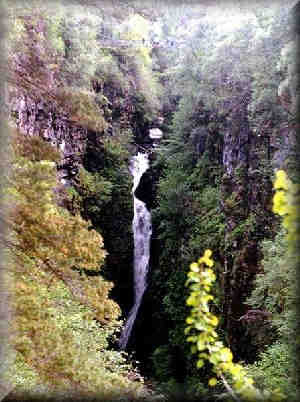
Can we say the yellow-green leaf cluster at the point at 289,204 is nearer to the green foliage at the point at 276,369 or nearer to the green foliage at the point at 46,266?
the green foliage at the point at 46,266

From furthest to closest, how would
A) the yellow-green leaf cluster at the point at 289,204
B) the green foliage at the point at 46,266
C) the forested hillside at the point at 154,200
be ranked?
1. the forested hillside at the point at 154,200
2. the green foliage at the point at 46,266
3. the yellow-green leaf cluster at the point at 289,204

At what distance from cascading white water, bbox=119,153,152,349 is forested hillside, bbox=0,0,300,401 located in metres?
0.15

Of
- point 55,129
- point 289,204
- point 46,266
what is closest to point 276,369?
point 46,266

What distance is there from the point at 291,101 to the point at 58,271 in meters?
3.31

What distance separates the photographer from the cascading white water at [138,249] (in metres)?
7.91

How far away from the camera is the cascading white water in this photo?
791 centimetres

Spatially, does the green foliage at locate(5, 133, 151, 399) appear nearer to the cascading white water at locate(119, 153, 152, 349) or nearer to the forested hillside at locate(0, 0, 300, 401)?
the forested hillside at locate(0, 0, 300, 401)

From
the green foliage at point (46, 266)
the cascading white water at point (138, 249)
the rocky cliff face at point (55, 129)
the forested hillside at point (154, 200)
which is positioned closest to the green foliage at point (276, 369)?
the forested hillside at point (154, 200)

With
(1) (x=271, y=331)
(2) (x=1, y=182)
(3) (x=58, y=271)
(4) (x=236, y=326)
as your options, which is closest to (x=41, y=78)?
(2) (x=1, y=182)

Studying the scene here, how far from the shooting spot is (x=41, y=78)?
280 cm

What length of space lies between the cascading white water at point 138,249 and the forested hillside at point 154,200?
0.15 m

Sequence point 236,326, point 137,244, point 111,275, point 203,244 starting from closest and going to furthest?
point 236,326 < point 203,244 < point 111,275 < point 137,244

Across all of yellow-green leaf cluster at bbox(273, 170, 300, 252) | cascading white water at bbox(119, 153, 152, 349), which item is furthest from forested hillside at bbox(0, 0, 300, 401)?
cascading white water at bbox(119, 153, 152, 349)

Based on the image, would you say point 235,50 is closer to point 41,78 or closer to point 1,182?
point 41,78
